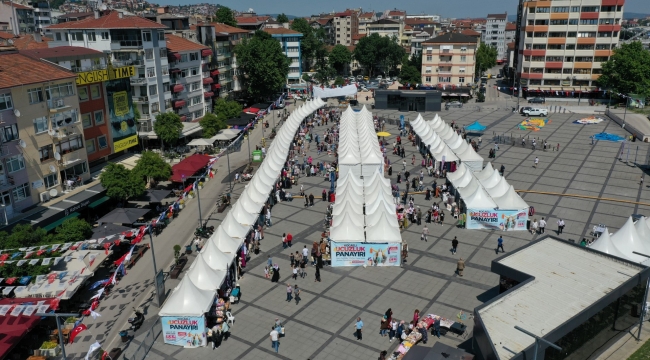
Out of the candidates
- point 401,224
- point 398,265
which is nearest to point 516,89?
point 401,224

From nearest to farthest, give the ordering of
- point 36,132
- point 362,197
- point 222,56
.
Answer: point 36,132 < point 362,197 < point 222,56

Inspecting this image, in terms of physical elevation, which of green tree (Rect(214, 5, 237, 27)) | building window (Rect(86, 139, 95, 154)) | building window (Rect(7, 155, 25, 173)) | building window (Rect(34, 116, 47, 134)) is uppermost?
green tree (Rect(214, 5, 237, 27))

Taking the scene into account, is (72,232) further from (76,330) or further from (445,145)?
(445,145)

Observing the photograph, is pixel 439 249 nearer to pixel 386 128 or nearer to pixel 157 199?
pixel 157 199

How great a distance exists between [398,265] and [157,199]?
20.7 meters

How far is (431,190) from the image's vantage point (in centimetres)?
4262

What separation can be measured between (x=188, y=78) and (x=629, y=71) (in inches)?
2643

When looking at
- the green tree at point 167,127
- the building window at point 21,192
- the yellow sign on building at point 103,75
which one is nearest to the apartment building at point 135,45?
the green tree at point 167,127

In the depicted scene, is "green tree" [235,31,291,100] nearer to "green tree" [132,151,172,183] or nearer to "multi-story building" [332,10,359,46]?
"green tree" [132,151,172,183]

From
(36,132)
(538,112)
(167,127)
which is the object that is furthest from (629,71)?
(36,132)

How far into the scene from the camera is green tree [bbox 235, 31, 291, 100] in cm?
8381

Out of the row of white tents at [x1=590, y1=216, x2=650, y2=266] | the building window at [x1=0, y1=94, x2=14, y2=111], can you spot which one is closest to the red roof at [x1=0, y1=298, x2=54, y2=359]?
the building window at [x1=0, y1=94, x2=14, y2=111]

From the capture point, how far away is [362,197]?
36969mm

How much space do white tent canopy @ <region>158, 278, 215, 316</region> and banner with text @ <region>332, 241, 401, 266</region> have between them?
860cm
